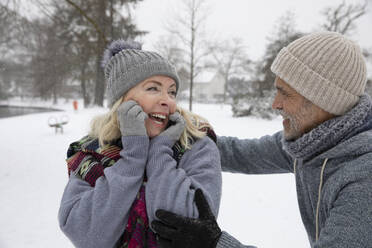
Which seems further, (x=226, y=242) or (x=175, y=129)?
(x=175, y=129)

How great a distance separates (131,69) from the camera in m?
1.57

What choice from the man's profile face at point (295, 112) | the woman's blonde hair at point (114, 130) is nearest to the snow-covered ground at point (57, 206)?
the woman's blonde hair at point (114, 130)

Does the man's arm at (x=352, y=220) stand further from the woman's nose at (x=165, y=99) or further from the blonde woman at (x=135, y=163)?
the woman's nose at (x=165, y=99)

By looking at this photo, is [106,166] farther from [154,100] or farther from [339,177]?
[339,177]

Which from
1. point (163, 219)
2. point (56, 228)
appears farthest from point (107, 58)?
point (56, 228)

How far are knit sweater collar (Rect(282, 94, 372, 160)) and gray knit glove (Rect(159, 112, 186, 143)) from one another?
77 centimetres

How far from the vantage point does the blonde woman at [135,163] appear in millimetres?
1175

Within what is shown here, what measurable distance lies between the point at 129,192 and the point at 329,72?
135 cm

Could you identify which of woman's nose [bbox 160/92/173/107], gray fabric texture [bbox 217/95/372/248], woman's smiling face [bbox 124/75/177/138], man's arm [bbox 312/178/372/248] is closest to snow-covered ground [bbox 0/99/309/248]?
woman's smiling face [bbox 124/75/177/138]

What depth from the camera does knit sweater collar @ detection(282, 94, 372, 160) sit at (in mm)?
1249

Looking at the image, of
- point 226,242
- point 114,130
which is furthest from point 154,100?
point 226,242

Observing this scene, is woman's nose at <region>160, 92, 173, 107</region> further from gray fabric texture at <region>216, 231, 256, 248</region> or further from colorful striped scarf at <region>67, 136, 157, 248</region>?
gray fabric texture at <region>216, 231, 256, 248</region>

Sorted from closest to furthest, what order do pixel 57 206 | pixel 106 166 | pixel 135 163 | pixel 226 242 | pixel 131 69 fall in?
pixel 226 242 < pixel 135 163 < pixel 106 166 < pixel 131 69 < pixel 57 206

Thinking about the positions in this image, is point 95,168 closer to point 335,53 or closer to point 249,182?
point 335,53
